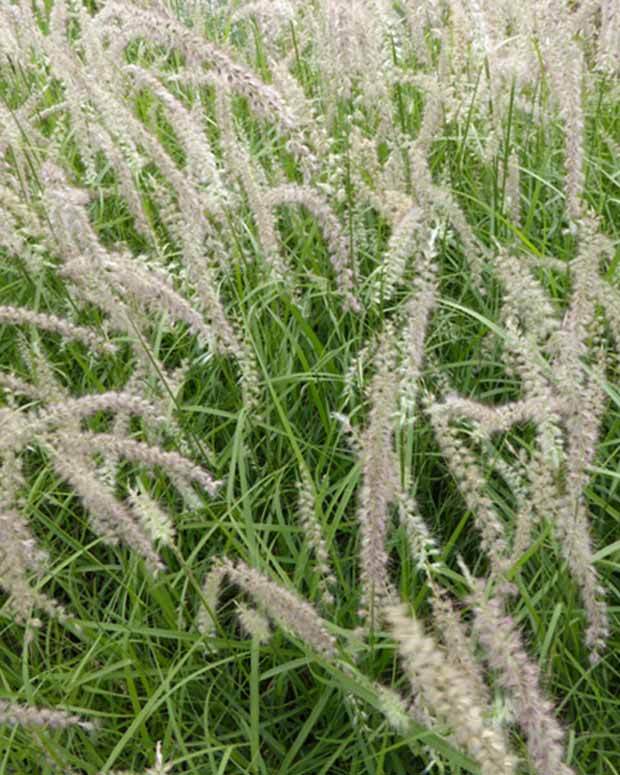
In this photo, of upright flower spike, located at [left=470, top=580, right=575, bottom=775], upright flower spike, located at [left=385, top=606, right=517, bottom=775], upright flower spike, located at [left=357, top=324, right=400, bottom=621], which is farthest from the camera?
upright flower spike, located at [left=357, top=324, right=400, bottom=621]

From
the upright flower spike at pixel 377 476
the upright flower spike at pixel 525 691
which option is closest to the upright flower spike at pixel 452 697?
the upright flower spike at pixel 525 691

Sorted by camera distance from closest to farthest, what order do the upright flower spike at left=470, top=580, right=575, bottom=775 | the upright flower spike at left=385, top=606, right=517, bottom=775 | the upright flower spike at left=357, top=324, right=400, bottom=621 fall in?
the upright flower spike at left=385, top=606, right=517, bottom=775
the upright flower spike at left=470, top=580, right=575, bottom=775
the upright flower spike at left=357, top=324, right=400, bottom=621

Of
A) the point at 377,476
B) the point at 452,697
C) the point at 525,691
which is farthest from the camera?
the point at 377,476

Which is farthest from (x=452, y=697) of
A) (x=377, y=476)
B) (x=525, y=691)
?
(x=377, y=476)

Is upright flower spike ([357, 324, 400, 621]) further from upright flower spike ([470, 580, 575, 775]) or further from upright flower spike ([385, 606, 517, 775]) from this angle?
upright flower spike ([385, 606, 517, 775])

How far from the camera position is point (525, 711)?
119cm

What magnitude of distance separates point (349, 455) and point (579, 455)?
870 millimetres

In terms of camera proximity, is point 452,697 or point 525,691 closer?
point 452,697

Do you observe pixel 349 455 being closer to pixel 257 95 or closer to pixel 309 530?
pixel 309 530

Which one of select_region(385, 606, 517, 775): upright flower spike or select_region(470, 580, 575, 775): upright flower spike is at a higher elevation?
select_region(385, 606, 517, 775): upright flower spike

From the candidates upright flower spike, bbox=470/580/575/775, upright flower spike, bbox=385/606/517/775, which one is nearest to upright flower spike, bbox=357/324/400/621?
upright flower spike, bbox=470/580/575/775

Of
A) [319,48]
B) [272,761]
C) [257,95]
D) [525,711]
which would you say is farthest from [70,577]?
[319,48]

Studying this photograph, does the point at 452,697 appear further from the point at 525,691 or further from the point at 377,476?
the point at 377,476

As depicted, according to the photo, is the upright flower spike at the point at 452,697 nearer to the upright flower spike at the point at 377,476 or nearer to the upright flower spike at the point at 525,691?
the upright flower spike at the point at 525,691
